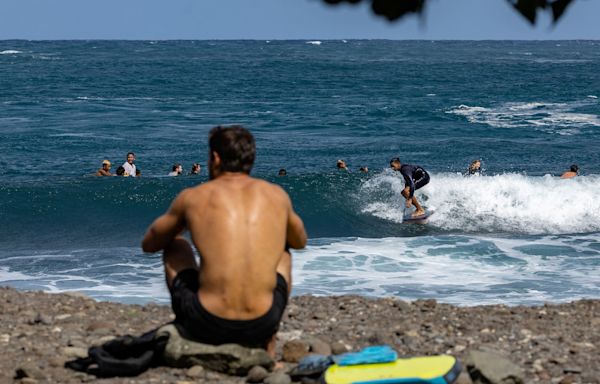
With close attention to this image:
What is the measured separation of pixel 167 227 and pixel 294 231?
2.13ft

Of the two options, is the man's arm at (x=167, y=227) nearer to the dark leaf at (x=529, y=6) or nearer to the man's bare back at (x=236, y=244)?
the man's bare back at (x=236, y=244)

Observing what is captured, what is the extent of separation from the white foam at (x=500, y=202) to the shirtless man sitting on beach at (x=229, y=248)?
13525mm

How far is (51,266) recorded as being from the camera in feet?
44.8

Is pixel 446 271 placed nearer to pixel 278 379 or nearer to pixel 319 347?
pixel 319 347

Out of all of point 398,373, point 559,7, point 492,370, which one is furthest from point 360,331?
point 559,7

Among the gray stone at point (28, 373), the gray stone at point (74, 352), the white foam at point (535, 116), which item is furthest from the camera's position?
the white foam at point (535, 116)

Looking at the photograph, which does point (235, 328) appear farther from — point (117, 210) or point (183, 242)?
point (117, 210)

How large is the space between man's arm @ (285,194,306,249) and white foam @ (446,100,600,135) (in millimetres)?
32213

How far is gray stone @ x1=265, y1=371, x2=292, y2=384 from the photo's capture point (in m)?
5.49

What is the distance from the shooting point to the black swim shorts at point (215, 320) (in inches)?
215

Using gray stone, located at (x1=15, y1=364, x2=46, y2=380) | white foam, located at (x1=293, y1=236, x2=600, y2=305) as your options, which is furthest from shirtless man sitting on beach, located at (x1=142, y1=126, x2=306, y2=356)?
white foam, located at (x1=293, y1=236, x2=600, y2=305)

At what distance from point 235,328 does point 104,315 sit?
8.89ft

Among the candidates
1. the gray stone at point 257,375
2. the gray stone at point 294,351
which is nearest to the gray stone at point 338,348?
the gray stone at point 294,351

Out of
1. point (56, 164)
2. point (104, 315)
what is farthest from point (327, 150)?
point (104, 315)
